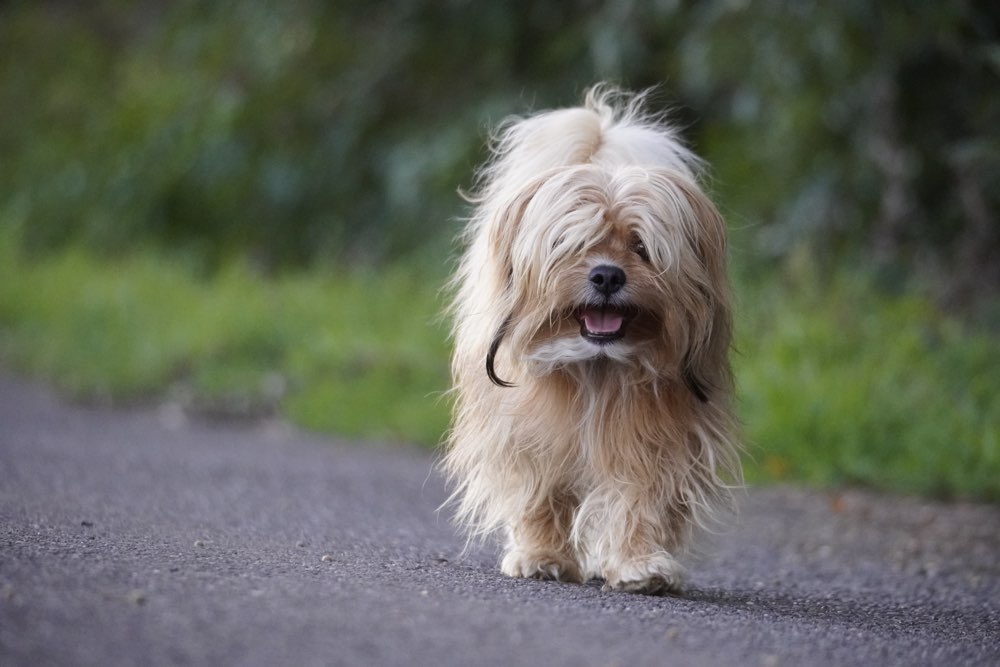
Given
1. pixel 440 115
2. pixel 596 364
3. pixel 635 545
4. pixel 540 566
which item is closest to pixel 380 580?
pixel 540 566

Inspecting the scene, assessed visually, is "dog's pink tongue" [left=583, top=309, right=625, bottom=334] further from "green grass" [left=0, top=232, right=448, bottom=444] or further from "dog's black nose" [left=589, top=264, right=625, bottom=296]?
"green grass" [left=0, top=232, right=448, bottom=444]

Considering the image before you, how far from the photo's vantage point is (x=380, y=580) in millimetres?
4227

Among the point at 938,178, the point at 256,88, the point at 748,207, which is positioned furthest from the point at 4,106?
the point at 938,178

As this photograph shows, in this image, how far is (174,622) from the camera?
3.37m

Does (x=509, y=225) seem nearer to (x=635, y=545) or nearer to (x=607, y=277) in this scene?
(x=607, y=277)

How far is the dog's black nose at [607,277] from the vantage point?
4535 millimetres

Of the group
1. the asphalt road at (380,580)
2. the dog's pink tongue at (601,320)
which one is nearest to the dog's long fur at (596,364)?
the dog's pink tongue at (601,320)

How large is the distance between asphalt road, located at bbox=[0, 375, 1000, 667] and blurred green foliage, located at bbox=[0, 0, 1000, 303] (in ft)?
10.5

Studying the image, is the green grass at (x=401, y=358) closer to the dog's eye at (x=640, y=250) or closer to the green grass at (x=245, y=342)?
the green grass at (x=245, y=342)

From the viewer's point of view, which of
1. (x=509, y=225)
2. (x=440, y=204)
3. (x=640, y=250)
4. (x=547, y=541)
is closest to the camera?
(x=640, y=250)

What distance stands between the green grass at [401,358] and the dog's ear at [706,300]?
2.41 ft

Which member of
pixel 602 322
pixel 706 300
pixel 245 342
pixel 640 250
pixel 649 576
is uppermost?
pixel 640 250

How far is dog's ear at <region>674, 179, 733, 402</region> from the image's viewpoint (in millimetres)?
4699

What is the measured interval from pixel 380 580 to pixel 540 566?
813mm
